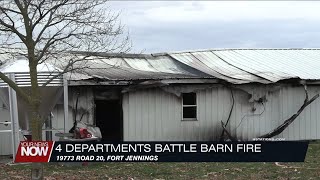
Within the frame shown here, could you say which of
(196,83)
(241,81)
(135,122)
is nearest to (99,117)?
(135,122)

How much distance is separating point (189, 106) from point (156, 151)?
32.9ft

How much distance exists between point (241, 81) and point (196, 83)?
1657 millimetres

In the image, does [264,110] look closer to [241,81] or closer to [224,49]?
[241,81]

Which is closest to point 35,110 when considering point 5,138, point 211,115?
point 5,138

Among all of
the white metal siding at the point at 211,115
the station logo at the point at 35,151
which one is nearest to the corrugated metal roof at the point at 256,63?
the white metal siding at the point at 211,115

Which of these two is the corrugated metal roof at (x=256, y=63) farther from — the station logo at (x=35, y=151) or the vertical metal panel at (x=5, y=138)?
the station logo at (x=35, y=151)

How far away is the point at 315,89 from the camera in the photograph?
21828 millimetres

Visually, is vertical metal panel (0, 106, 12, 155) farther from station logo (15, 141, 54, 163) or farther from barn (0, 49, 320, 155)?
station logo (15, 141, 54, 163)

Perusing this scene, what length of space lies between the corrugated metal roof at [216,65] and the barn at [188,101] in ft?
0.14

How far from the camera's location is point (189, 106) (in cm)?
2030

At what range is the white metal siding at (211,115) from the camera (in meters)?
19.7

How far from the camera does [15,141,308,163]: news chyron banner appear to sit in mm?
10320

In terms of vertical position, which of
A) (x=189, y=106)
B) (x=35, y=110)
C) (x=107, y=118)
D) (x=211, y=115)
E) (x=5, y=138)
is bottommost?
(x=5, y=138)

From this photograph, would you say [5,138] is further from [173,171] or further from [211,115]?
[211,115]
